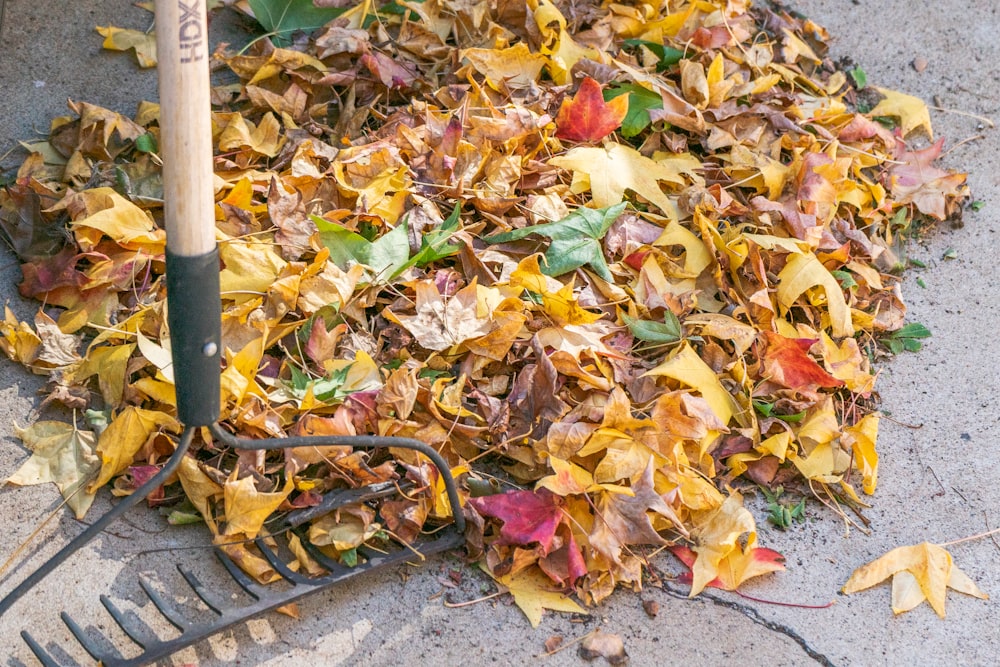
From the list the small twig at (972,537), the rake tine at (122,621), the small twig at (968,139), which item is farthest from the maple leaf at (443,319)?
the small twig at (968,139)

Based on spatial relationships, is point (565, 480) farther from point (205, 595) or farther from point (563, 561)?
point (205, 595)

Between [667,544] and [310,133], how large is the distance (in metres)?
1.12

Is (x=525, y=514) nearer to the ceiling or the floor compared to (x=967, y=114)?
nearer to the floor

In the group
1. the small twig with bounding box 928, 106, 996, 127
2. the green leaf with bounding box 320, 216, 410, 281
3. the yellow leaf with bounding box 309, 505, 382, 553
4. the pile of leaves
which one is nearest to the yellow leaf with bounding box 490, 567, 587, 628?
the pile of leaves

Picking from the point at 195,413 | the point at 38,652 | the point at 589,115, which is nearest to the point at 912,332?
the point at 589,115

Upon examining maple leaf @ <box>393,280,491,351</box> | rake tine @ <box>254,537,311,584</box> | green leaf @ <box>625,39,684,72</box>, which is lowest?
rake tine @ <box>254,537,311,584</box>

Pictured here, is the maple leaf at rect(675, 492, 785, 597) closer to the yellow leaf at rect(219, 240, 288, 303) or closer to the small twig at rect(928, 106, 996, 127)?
the yellow leaf at rect(219, 240, 288, 303)

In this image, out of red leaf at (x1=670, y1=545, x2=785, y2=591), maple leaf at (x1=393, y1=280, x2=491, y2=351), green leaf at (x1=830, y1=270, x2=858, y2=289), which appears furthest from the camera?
green leaf at (x1=830, y1=270, x2=858, y2=289)

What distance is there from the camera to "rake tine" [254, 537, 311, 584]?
54.3 inches

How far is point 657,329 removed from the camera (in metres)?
1.70

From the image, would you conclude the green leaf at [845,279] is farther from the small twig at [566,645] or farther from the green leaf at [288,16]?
the green leaf at [288,16]

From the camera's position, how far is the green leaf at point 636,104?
2.02m

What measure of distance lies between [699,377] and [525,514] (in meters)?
0.40

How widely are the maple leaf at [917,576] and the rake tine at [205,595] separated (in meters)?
0.97
